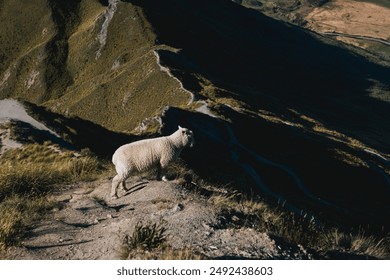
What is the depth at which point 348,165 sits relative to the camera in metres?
92.9

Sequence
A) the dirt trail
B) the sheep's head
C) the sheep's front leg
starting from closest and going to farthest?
the dirt trail < the sheep's front leg < the sheep's head

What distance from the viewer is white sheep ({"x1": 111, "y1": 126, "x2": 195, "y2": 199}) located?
18.3 m

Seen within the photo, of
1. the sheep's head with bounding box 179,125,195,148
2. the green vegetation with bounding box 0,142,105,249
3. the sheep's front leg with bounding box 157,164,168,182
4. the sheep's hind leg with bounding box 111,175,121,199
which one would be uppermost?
the sheep's head with bounding box 179,125,195,148

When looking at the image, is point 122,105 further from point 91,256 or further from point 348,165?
point 91,256

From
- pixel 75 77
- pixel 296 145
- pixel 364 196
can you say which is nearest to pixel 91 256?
pixel 364 196

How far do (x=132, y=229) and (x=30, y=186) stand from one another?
6.49 meters

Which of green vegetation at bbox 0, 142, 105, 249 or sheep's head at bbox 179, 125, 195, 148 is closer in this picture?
green vegetation at bbox 0, 142, 105, 249

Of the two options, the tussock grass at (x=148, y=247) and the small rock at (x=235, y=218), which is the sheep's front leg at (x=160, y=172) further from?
the tussock grass at (x=148, y=247)

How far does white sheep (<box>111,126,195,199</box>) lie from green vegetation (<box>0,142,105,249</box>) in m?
2.63

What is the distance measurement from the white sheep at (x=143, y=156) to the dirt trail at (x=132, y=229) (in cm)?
93

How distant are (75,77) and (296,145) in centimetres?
12571

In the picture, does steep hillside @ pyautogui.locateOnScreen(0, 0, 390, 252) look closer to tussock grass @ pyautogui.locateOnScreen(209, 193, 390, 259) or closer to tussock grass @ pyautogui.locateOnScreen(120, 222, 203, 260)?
tussock grass @ pyautogui.locateOnScreen(209, 193, 390, 259)

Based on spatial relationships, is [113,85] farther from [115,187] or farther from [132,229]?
[132,229]

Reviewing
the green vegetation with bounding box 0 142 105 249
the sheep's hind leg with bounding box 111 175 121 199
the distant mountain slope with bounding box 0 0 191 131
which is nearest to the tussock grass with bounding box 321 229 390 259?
the sheep's hind leg with bounding box 111 175 121 199
